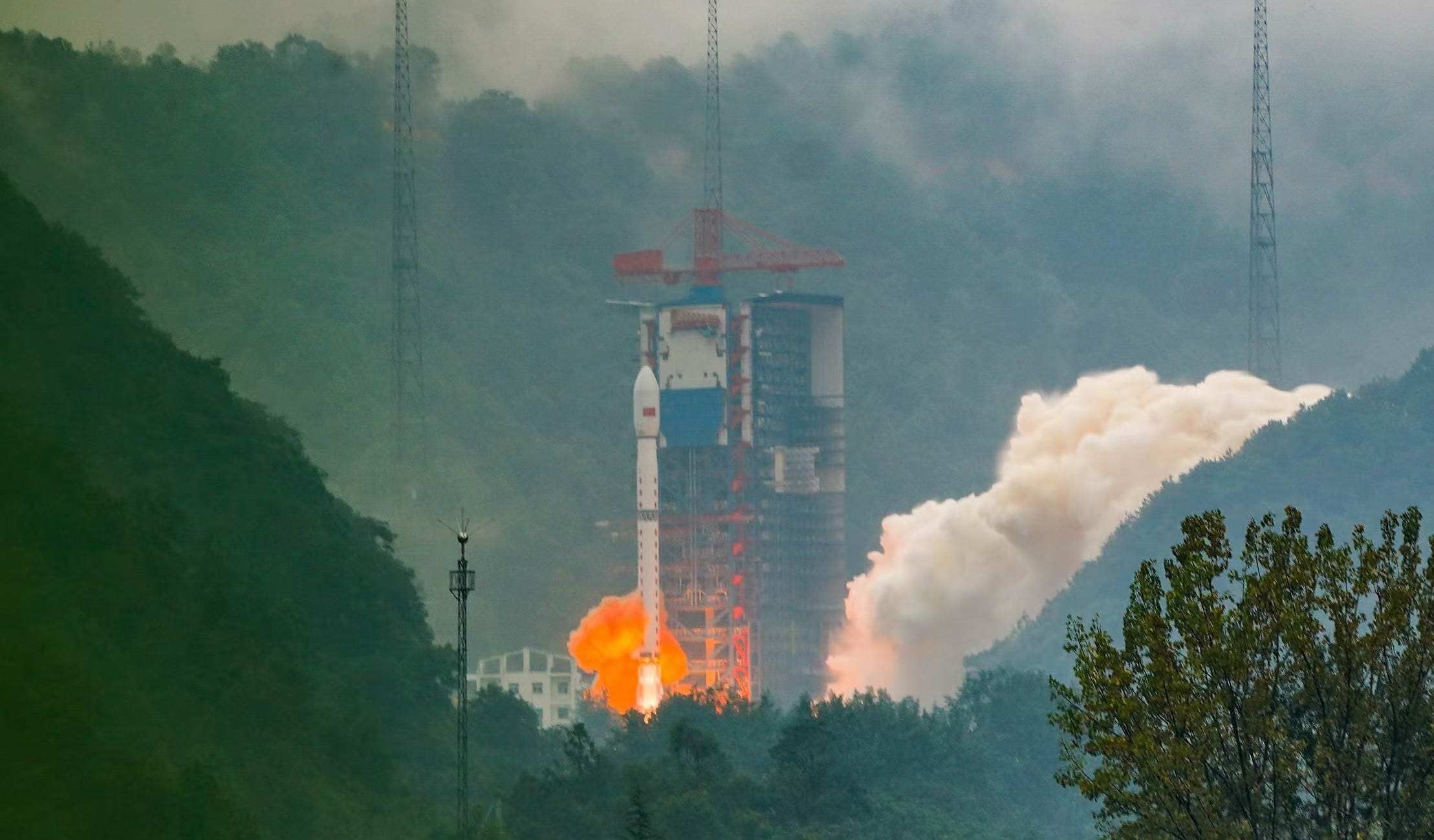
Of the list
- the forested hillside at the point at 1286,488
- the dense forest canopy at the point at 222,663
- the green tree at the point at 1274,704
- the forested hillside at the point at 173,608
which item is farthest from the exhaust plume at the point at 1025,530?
the green tree at the point at 1274,704

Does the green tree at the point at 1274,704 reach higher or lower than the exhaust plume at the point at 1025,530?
lower

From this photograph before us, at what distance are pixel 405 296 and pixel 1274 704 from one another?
11382cm

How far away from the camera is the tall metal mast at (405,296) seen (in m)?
139

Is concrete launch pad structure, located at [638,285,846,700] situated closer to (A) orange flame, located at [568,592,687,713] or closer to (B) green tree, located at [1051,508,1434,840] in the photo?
(A) orange flame, located at [568,592,687,713]

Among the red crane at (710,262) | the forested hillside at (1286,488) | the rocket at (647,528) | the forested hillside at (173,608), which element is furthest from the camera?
the red crane at (710,262)

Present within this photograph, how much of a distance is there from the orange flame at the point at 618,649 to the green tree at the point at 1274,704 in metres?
90.5

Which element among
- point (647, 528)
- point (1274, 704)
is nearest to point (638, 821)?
point (1274, 704)

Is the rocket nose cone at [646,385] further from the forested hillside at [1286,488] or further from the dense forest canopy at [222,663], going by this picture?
the dense forest canopy at [222,663]

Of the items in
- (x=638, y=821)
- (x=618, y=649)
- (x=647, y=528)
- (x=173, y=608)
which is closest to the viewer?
(x=173, y=608)

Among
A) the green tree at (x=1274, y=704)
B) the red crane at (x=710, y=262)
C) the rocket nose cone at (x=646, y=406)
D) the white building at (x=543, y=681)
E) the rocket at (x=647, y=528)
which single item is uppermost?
the red crane at (x=710, y=262)

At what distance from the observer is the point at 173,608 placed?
65062 mm

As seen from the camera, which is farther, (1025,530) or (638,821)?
(1025,530)

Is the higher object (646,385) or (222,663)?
(646,385)

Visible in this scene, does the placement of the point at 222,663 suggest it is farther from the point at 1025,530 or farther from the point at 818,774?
the point at 1025,530
